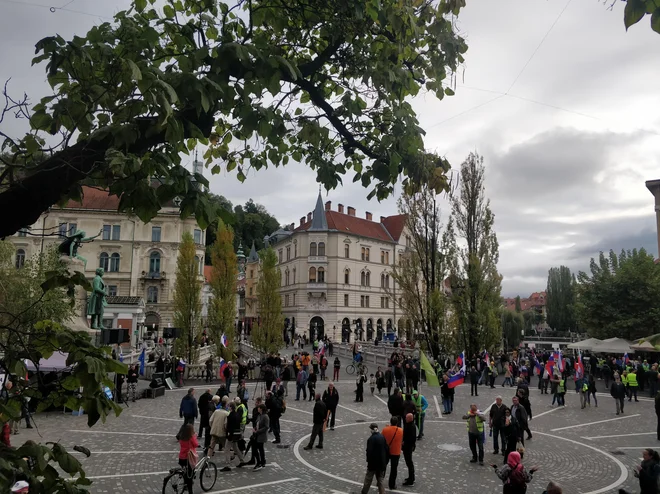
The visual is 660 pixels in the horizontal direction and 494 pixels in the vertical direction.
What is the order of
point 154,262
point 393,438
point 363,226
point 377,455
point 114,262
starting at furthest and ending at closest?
point 363,226 → point 154,262 → point 114,262 → point 393,438 → point 377,455

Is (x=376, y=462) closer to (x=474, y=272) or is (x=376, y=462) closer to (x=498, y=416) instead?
(x=498, y=416)

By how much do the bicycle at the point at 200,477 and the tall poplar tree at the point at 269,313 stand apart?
861 inches

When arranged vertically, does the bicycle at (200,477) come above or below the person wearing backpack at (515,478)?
below

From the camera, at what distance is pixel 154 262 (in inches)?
2224

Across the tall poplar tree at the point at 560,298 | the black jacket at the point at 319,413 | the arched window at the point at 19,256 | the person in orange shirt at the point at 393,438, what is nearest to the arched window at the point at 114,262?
the arched window at the point at 19,256

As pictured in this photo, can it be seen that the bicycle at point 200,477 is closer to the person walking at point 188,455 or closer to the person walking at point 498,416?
the person walking at point 188,455

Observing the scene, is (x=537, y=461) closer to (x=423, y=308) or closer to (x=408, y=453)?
(x=408, y=453)

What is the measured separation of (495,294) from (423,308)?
534 centimetres

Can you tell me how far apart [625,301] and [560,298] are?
42.9 meters

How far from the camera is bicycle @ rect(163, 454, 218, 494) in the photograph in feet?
32.9

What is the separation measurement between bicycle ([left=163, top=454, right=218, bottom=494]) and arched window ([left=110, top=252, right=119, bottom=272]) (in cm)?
5002

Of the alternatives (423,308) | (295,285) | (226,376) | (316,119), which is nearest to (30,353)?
(316,119)

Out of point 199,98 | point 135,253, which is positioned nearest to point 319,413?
point 199,98

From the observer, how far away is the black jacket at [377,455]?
33.8 ft
